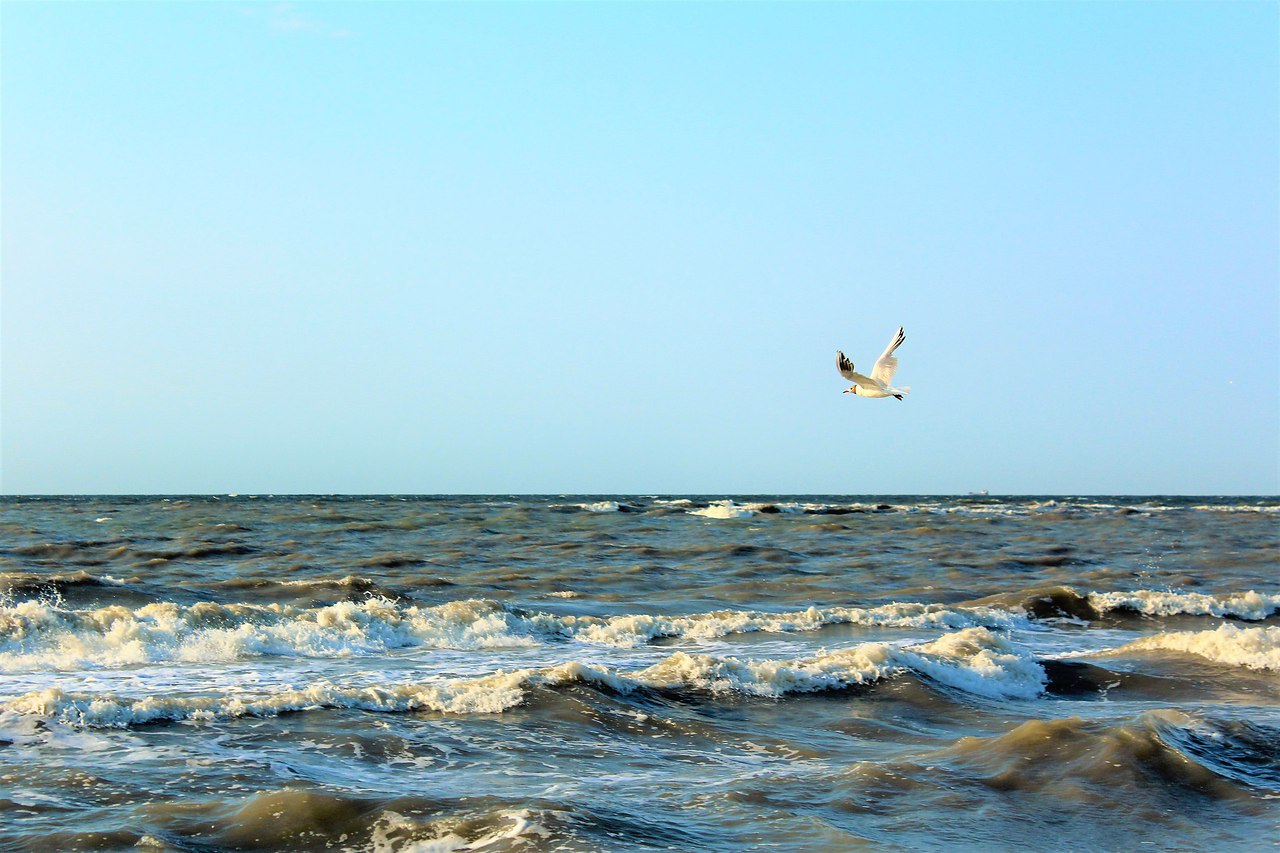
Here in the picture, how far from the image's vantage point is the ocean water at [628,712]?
678 centimetres

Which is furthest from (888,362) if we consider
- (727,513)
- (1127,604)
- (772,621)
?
(727,513)

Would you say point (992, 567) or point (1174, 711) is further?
point (992, 567)

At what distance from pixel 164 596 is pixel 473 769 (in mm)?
10808

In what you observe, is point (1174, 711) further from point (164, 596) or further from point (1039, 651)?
point (164, 596)

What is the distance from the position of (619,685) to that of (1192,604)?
38.2ft

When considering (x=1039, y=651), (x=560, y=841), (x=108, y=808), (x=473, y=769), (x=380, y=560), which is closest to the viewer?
(x=560, y=841)

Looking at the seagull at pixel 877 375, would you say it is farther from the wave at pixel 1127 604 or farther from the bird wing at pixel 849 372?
the wave at pixel 1127 604

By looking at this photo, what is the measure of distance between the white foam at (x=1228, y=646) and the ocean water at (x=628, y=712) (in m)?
0.05

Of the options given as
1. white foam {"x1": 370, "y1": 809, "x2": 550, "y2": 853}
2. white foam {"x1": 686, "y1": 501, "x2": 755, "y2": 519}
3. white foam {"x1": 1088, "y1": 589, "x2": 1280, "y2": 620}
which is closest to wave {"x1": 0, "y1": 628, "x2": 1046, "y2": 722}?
white foam {"x1": 370, "y1": 809, "x2": 550, "y2": 853}

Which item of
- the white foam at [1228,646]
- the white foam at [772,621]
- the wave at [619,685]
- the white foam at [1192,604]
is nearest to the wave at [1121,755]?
the wave at [619,685]

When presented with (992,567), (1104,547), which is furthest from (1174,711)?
(1104,547)

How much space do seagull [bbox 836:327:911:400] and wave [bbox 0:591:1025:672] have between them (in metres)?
3.24

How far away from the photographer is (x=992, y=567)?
2475 cm

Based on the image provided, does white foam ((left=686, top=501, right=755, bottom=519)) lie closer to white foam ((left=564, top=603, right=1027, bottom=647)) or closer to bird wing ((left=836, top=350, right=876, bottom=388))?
white foam ((left=564, top=603, right=1027, bottom=647))
